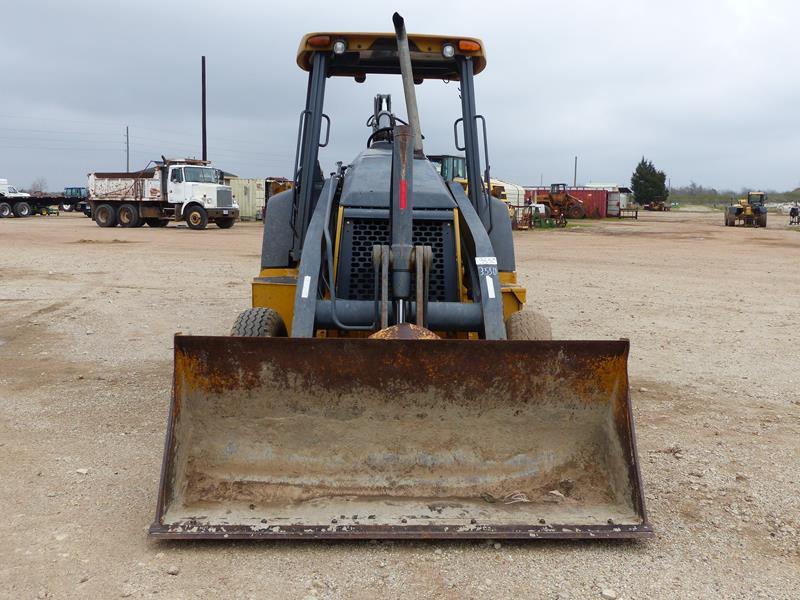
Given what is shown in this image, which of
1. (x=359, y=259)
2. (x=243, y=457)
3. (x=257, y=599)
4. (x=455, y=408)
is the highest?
(x=359, y=259)

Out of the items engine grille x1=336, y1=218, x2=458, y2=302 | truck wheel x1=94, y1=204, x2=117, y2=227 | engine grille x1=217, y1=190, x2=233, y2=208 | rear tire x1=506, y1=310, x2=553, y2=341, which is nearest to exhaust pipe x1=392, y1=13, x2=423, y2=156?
engine grille x1=336, y1=218, x2=458, y2=302

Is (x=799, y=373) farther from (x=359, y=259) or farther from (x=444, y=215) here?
(x=359, y=259)

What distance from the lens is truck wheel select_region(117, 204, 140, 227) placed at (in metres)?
29.9

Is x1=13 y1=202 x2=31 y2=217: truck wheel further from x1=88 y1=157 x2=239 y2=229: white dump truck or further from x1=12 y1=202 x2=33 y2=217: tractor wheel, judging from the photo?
x1=88 y1=157 x2=239 y2=229: white dump truck

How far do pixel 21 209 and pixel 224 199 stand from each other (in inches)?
685

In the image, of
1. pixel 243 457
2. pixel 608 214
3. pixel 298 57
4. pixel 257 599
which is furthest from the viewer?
pixel 608 214

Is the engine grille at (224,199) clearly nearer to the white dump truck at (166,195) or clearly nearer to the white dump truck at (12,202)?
the white dump truck at (166,195)

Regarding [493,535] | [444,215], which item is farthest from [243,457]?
[444,215]

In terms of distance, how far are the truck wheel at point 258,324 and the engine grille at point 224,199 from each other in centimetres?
2558

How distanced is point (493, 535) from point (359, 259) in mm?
1996

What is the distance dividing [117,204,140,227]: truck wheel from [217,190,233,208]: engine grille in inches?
136

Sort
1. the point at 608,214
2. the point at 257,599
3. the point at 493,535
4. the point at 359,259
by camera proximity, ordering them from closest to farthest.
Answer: the point at 257,599, the point at 493,535, the point at 359,259, the point at 608,214

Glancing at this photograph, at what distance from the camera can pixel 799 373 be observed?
21.0 ft

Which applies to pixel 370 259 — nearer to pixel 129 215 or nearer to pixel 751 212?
pixel 129 215
